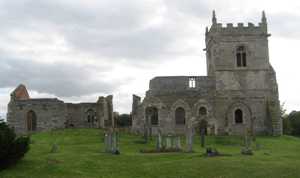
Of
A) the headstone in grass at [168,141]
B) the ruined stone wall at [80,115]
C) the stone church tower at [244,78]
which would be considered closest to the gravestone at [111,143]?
the headstone in grass at [168,141]

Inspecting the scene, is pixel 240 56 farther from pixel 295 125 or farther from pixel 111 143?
pixel 295 125

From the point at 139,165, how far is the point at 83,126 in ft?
95.0

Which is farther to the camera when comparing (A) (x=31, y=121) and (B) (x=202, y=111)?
(A) (x=31, y=121)

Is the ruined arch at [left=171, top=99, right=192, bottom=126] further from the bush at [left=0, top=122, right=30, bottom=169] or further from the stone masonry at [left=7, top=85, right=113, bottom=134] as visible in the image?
the bush at [left=0, top=122, right=30, bottom=169]

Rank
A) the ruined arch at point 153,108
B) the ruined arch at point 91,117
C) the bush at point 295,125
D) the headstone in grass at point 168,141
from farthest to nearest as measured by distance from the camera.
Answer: the bush at point 295,125
the ruined arch at point 91,117
the ruined arch at point 153,108
the headstone in grass at point 168,141

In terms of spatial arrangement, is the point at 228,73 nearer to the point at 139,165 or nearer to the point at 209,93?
the point at 209,93

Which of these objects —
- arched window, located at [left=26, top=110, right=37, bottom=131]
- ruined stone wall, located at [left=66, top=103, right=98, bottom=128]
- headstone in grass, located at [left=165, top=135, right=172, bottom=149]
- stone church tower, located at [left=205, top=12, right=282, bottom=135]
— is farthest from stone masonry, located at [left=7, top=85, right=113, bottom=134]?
headstone in grass, located at [left=165, top=135, right=172, bottom=149]

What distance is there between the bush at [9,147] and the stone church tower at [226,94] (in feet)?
77.2

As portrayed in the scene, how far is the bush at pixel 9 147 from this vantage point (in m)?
19.8

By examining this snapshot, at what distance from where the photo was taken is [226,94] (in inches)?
1800

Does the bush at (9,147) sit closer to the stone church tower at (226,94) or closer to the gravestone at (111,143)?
the gravestone at (111,143)

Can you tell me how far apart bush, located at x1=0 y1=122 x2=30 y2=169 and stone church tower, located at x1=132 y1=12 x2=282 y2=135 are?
23527 mm

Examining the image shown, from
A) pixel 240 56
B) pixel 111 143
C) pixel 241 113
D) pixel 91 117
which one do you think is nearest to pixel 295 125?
pixel 241 113

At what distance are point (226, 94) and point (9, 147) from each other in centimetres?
2946
